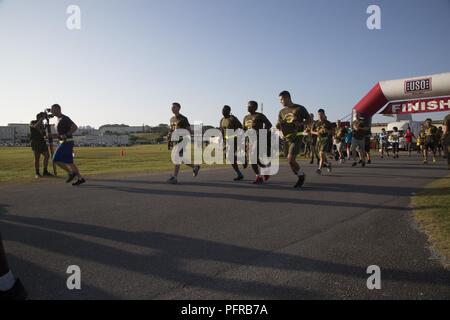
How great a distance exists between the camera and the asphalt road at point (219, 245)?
2.99 meters

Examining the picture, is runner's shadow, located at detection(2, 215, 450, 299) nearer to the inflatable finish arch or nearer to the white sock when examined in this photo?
the white sock

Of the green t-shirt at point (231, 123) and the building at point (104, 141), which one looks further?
the building at point (104, 141)

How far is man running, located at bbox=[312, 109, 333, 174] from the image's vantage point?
12.1 meters

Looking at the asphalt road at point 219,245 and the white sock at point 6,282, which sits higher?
the white sock at point 6,282

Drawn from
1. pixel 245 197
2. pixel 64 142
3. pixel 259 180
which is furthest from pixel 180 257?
pixel 64 142

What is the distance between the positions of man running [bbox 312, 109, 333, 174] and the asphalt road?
4427mm

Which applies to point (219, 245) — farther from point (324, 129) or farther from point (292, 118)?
point (324, 129)

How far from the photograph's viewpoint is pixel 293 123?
8.88m

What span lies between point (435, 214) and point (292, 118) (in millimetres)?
4155

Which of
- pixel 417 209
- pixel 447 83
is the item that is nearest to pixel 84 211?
pixel 417 209

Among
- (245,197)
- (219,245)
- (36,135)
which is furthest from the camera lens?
(36,135)

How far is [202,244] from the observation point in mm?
4180

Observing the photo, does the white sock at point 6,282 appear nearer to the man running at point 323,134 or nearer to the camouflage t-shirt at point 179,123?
the camouflage t-shirt at point 179,123

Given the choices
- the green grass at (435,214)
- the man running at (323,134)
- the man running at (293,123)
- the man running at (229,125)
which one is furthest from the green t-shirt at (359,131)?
the man running at (229,125)
